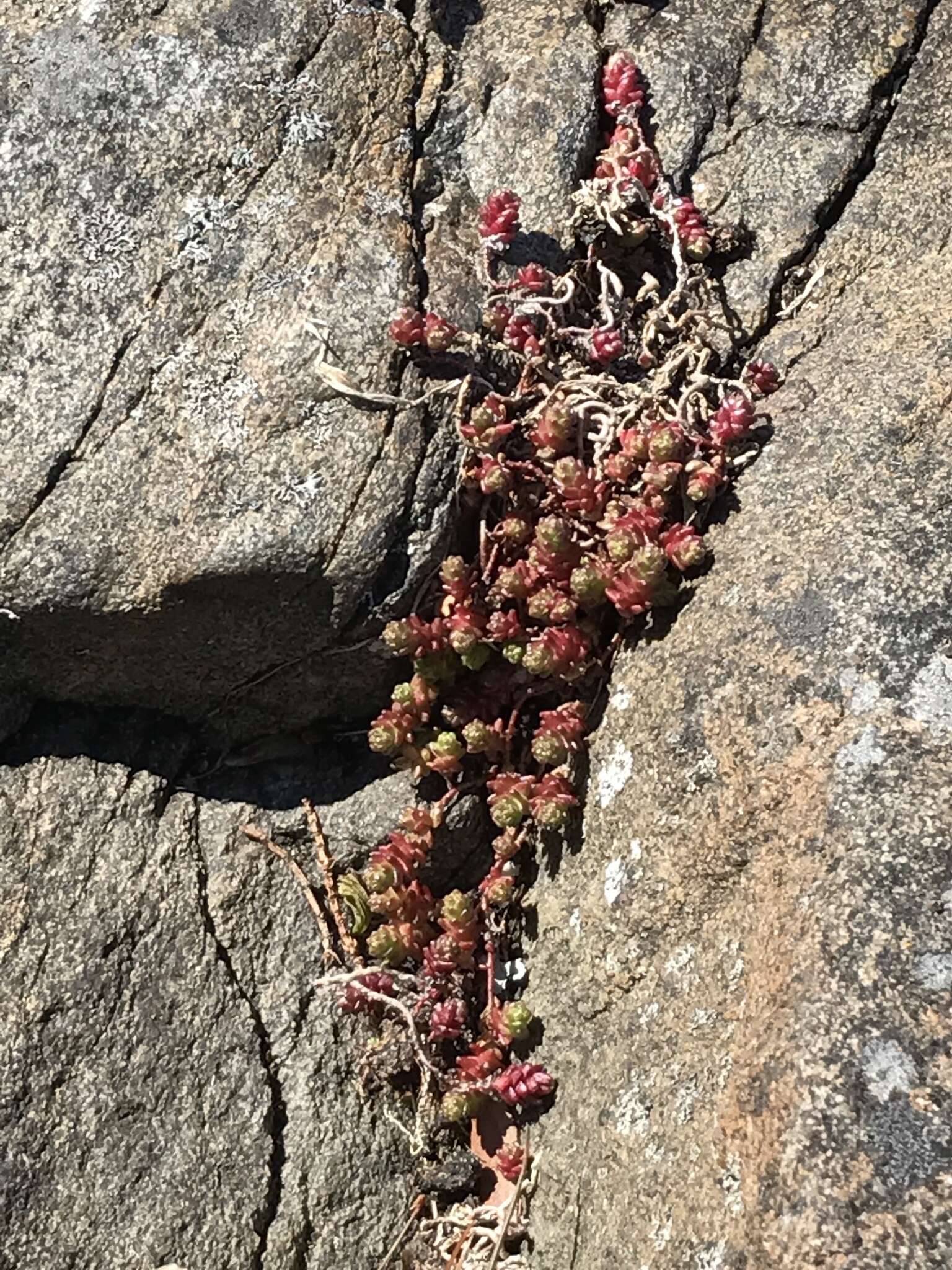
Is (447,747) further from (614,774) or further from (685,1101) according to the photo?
(685,1101)

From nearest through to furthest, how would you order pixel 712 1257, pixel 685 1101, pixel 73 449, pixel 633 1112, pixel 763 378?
pixel 712 1257 → pixel 685 1101 → pixel 633 1112 → pixel 73 449 → pixel 763 378

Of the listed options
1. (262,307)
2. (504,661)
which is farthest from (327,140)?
(504,661)

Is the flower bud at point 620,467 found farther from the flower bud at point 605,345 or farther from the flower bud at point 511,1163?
the flower bud at point 511,1163

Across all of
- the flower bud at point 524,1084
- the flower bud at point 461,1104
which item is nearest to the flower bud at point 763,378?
the flower bud at point 524,1084

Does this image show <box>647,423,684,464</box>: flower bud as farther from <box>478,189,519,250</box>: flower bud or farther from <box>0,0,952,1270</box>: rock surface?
<box>478,189,519,250</box>: flower bud

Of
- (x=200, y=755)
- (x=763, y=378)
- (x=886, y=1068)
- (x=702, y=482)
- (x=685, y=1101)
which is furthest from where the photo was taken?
(x=200, y=755)

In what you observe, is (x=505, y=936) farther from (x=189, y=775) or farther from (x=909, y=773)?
(x=909, y=773)

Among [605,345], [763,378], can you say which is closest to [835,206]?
[763,378]

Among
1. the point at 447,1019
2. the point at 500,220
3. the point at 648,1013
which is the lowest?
the point at 447,1019
